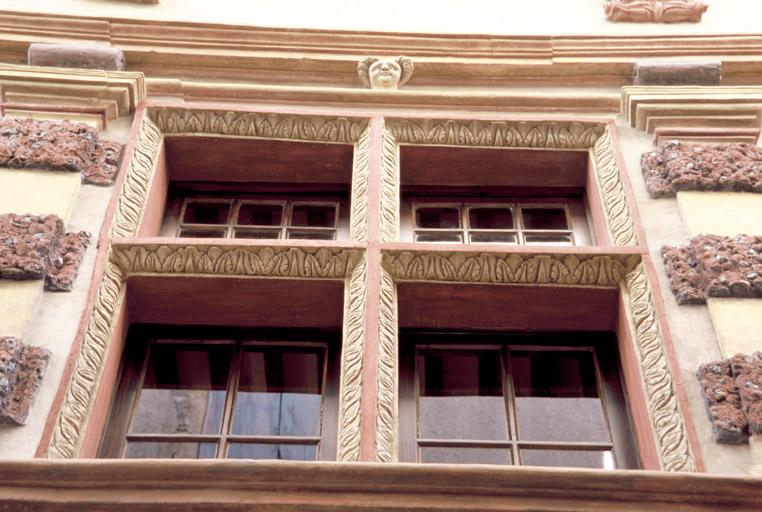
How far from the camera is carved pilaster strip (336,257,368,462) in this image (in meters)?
4.02

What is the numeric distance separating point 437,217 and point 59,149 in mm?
1859

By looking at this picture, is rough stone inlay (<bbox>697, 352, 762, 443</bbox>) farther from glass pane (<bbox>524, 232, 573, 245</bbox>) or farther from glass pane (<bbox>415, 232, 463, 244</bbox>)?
glass pane (<bbox>415, 232, 463, 244</bbox>)

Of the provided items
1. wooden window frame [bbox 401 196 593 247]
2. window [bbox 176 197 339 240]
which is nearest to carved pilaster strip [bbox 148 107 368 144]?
window [bbox 176 197 339 240]

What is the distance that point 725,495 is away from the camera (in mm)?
3426

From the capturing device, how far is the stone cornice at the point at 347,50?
6570 millimetres

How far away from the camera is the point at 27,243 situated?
467 centimetres

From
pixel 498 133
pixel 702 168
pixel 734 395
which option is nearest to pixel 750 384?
pixel 734 395

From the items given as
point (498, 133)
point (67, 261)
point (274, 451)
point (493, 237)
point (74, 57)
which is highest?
point (74, 57)

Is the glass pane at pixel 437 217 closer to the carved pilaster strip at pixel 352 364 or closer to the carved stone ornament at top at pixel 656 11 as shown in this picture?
the carved pilaster strip at pixel 352 364

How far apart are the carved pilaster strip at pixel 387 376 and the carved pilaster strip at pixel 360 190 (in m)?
0.37

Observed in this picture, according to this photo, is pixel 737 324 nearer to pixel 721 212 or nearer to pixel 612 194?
pixel 721 212

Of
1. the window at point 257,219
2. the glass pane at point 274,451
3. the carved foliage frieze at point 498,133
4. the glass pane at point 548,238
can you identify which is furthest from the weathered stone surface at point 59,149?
the glass pane at point 548,238

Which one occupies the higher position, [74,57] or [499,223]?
[74,57]

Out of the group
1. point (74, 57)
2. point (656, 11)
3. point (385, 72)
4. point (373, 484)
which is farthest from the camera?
point (656, 11)
